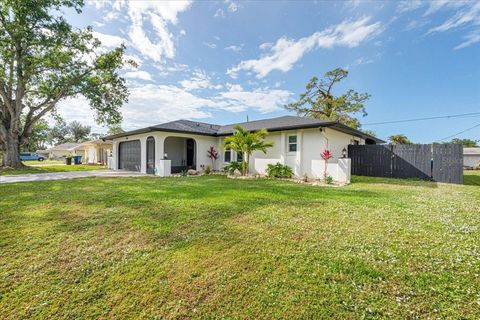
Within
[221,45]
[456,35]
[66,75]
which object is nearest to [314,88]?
[456,35]

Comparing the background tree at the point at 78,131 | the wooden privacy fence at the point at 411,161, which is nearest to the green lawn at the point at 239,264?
the wooden privacy fence at the point at 411,161

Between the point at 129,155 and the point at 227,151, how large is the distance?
800cm

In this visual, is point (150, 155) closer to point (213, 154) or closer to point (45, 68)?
point (213, 154)

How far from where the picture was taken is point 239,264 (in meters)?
2.76

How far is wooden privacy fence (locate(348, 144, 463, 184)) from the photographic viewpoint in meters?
10.9

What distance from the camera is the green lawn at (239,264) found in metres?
2.09

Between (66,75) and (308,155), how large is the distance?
63.4 ft

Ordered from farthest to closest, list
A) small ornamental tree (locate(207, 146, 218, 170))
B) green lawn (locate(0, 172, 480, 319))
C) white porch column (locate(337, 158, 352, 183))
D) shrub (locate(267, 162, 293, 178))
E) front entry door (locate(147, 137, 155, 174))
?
small ornamental tree (locate(207, 146, 218, 170)), front entry door (locate(147, 137, 155, 174)), shrub (locate(267, 162, 293, 178)), white porch column (locate(337, 158, 352, 183)), green lawn (locate(0, 172, 480, 319))

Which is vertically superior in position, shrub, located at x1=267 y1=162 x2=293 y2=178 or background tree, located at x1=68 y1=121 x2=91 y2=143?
background tree, located at x1=68 y1=121 x2=91 y2=143

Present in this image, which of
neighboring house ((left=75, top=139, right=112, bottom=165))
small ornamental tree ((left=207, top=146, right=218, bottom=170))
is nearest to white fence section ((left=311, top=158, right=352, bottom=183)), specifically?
small ornamental tree ((left=207, top=146, right=218, bottom=170))

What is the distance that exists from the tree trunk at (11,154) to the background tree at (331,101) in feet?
92.3

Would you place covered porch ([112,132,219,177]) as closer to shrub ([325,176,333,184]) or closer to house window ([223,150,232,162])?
house window ([223,150,232,162])

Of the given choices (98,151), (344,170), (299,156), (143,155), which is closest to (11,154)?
(143,155)

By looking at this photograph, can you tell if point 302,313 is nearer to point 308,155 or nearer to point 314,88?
point 308,155
